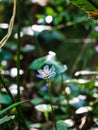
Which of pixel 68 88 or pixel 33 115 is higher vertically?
pixel 68 88

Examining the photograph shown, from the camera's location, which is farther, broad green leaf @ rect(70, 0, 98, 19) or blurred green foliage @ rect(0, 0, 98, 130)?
blurred green foliage @ rect(0, 0, 98, 130)

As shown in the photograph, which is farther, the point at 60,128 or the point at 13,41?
the point at 13,41

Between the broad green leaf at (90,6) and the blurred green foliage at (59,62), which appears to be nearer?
the broad green leaf at (90,6)

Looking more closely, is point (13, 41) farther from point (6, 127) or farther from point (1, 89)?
point (6, 127)

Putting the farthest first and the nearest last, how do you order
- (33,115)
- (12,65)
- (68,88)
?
(12,65) < (33,115) < (68,88)

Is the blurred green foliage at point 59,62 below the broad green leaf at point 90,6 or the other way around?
below

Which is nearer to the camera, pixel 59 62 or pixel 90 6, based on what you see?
pixel 90 6

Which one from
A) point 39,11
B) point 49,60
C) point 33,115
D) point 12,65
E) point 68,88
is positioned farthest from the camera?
point 39,11

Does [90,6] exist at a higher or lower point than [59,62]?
higher


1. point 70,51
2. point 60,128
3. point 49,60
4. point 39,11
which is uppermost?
point 49,60

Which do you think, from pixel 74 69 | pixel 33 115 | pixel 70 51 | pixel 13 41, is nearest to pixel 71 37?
pixel 70 51

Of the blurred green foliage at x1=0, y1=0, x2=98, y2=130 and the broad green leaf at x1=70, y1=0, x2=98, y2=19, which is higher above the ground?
the broad green leaf at x1=70, y1=0, x2=98, y2=19
